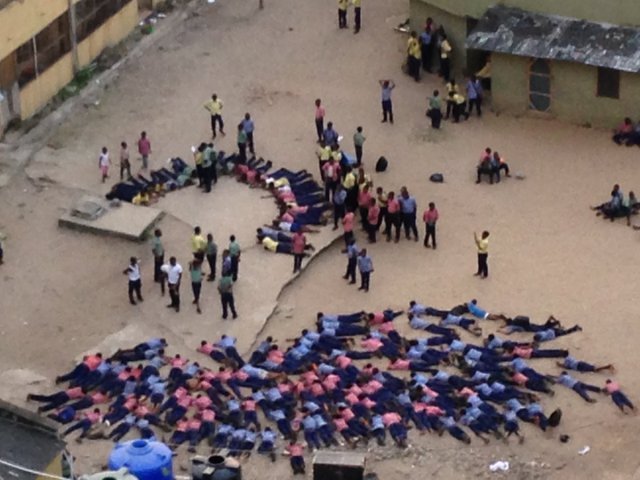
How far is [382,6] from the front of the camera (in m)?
46.5

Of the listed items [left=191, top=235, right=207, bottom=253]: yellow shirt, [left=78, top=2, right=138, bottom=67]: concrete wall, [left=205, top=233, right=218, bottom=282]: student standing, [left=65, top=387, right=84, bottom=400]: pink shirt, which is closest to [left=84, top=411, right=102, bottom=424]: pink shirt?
[left=65, top=387, right=84, bottom=400]: pink shirt

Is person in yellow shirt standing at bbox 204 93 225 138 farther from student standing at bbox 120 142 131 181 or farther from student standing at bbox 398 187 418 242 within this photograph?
student standing at bbox 398 187 418 242

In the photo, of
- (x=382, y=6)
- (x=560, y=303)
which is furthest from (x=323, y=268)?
(x=382, y=6)

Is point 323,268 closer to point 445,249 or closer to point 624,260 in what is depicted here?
point 445,249

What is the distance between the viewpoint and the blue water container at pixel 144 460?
83.8ft

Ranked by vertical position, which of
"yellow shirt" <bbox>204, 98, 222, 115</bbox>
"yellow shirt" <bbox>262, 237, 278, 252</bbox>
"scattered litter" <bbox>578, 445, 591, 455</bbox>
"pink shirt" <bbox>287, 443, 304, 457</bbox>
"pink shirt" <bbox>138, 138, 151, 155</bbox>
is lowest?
"scattered litter" <bbox>578, 445, 591, 455</bbox>

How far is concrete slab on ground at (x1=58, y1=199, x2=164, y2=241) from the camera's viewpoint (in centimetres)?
3500

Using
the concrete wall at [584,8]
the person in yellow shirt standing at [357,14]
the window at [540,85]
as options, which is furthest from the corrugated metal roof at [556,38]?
the person in yellow shirt standing at [357,14]

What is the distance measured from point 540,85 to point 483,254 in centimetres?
783

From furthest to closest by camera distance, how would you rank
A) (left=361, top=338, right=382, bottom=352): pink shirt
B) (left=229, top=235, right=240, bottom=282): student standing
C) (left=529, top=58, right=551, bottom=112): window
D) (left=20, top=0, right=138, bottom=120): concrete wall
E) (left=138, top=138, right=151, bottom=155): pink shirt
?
(left=20, top=0, right=138, bottom=120): concrete wall, (left=529, top=58, right=551, bottom=112): window, (left=138, top=138, right=151, bottom=155): pink shirt, (left=229, top=235, right=240, bottom=282): student standing, (left=361, top=338, right=382, bottom=352): pink shirt

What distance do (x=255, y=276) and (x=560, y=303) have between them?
593cm

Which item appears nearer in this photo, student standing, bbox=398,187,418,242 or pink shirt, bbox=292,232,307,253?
pink shirt, bbox=292,232,307,253

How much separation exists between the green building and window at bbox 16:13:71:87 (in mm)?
9652

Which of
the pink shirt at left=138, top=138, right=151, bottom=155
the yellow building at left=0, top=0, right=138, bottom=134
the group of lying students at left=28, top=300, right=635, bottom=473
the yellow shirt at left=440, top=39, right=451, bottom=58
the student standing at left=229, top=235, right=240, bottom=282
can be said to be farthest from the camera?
the yellow shirt at left=440, top=39, right=451, bottom=58
